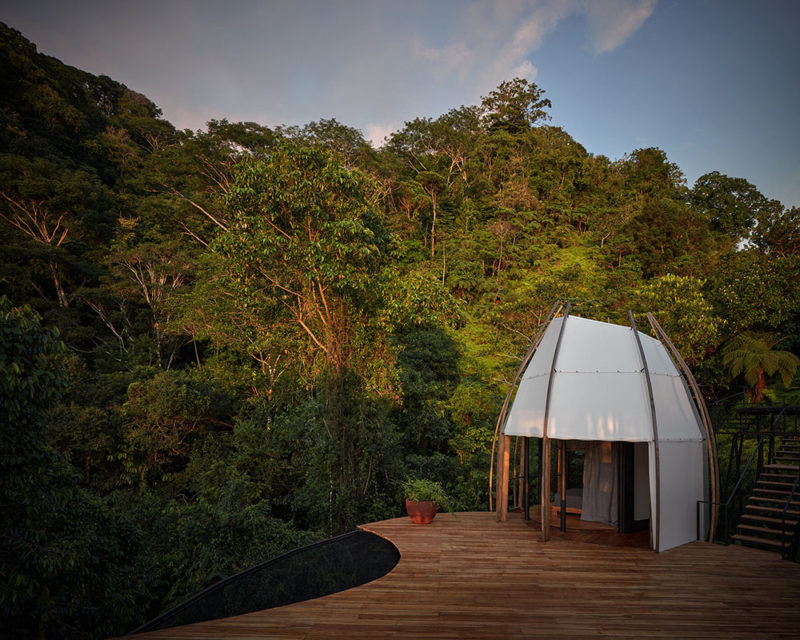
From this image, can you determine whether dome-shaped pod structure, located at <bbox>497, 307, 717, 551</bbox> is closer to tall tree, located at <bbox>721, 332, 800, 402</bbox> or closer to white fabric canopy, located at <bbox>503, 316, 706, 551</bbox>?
white fabric canopy, located at <bbox>503, 316, 706, 551</bbox>

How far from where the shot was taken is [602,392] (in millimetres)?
6754

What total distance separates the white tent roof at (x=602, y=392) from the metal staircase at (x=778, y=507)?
1.54 meters

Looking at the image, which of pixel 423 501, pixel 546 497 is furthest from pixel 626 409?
pixel 423 501

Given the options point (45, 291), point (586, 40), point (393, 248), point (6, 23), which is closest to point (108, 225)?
point (45, 291)

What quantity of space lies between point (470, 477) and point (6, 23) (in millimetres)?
30895

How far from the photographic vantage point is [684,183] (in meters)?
31.4

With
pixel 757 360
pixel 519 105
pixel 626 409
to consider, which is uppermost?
pixel 519 105

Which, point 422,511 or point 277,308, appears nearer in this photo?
point 422,511

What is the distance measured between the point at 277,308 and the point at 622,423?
31.2 feet

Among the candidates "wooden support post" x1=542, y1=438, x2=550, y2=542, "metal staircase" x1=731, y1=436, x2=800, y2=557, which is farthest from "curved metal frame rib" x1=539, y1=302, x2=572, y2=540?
"metal staircase" x1=731, y1=436, x2=800, y2=557

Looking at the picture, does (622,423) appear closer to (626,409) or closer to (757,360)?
(626,409)

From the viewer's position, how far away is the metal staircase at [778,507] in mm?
6461

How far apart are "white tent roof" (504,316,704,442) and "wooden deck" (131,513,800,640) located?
5.41ft

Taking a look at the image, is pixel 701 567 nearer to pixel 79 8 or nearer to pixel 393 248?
pixel 393 248
